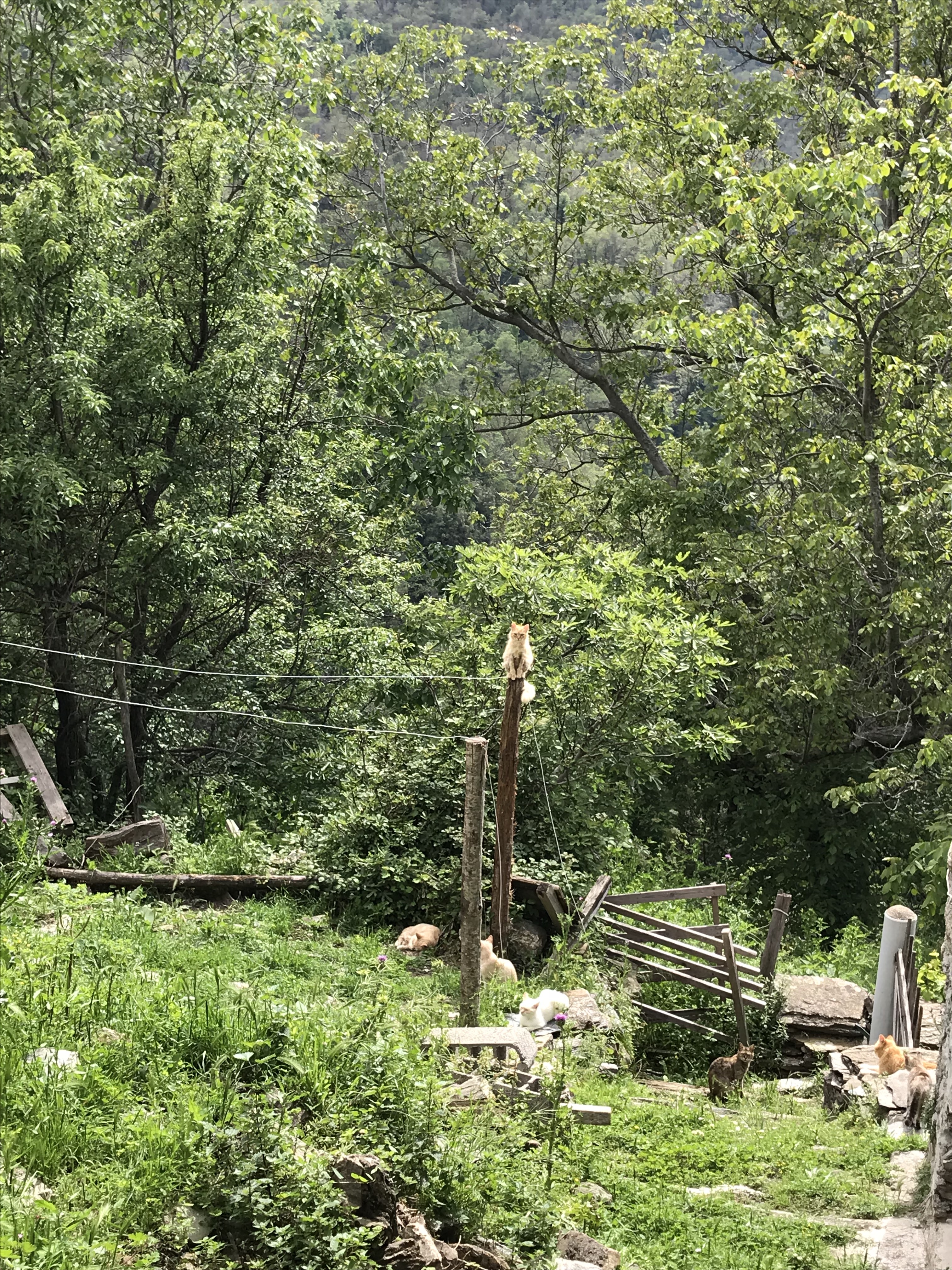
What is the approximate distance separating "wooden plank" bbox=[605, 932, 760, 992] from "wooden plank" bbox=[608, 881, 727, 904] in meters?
0.32

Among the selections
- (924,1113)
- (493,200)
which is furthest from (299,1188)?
(493,200)

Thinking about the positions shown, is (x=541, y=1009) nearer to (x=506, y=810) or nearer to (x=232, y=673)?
(x=506, y=810)

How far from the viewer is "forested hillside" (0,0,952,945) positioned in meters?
11.5

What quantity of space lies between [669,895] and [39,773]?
5695 mm

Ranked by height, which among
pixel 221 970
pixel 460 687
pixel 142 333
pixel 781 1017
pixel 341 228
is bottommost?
pixel 781 1017

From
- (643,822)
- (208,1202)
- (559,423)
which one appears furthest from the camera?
(559,423)

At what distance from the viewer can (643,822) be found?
16.1 m

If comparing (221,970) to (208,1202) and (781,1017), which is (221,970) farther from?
(781,1017)

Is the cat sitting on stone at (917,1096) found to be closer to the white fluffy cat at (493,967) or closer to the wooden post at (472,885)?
the wooden post at (472,885)

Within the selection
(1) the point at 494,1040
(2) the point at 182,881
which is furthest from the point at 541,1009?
(2) the point at 182,881

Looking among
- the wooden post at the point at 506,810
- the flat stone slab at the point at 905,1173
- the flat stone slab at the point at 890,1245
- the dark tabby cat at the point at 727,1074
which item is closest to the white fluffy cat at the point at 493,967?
the wooden post at the point at 506,810

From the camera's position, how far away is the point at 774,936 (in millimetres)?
9766

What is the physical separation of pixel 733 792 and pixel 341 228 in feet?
34.3

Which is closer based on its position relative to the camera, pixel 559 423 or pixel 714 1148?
pixel 714 1148
